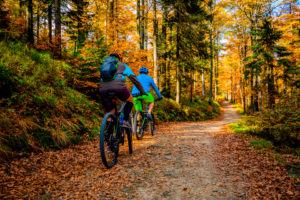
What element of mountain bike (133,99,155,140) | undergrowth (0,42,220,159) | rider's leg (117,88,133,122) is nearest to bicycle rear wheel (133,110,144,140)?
mountain bike (133,99,155,140)

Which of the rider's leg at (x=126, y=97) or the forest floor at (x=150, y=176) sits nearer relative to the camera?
the forest floor at (x=150, y=176)

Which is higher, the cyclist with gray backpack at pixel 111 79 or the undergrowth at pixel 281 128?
the cyclist with gray backpack at pixel 111 79

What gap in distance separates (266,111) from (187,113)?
6592mm

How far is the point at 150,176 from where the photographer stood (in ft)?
10.8

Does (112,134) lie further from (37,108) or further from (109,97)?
(37,108)

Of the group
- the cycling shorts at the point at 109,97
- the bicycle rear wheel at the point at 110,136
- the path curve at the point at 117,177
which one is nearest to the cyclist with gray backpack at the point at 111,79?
the cycling shorts at the point at 109,97

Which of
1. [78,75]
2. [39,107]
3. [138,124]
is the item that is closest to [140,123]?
[138,124]

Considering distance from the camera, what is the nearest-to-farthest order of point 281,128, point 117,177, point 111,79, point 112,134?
point 117,177
point 111,79
point 112,134
point 281,128

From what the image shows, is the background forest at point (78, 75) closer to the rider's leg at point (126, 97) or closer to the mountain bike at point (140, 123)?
the mountain bike at point (140, 123)

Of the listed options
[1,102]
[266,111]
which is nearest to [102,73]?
[1,102]

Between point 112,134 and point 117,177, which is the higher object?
point 112,134

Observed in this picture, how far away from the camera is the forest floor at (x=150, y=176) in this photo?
269 cm

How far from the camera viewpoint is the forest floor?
2688mm

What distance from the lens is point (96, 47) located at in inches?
304
